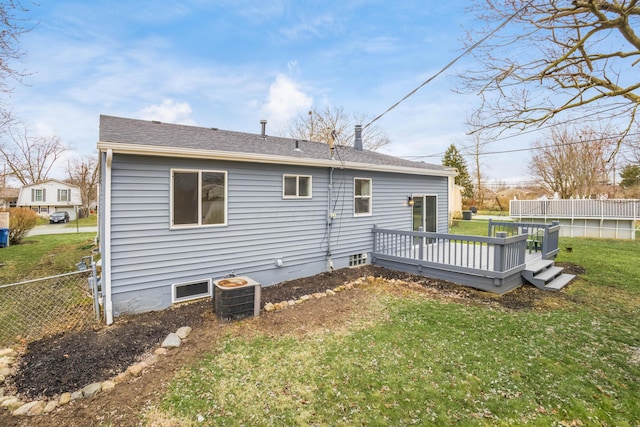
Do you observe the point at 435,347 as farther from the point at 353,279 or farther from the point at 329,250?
the point at 329,250

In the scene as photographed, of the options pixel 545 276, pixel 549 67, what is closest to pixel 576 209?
pixel 545 276

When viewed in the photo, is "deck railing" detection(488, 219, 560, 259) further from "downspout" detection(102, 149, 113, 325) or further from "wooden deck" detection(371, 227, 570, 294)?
"downspout" detection(102, 149, 113, 325)

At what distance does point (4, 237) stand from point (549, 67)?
19472mm

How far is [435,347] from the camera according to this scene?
3.92 meters

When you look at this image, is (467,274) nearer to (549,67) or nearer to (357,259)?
(357,259)

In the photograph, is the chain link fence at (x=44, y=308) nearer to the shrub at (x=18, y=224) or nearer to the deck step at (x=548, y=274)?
the deck step at (x=548, y=274)

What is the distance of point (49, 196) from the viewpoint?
34.7 m

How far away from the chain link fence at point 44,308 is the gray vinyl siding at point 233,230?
2.62ft

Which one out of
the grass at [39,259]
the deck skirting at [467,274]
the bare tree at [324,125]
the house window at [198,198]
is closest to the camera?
the house window at [198,198]

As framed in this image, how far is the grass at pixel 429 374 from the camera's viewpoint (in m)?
2.73

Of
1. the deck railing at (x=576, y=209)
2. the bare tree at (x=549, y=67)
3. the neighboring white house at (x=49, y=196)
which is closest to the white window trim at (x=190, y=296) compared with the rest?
the bare tree at (x=549, y=67)

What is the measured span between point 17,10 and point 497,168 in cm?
3717

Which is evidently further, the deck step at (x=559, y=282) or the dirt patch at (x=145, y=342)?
the deck step at (x=559, y=282)

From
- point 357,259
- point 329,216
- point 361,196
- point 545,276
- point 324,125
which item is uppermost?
point 324,125
